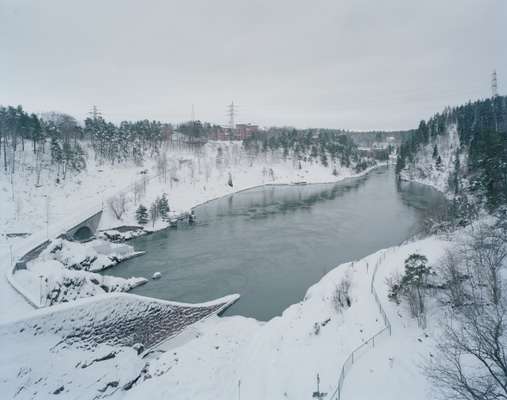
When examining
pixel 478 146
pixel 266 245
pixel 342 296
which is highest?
pixel 478 146

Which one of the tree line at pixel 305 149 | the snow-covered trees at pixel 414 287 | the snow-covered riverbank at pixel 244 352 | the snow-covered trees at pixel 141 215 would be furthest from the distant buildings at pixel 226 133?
the snow-covered trees at pixel 414 287

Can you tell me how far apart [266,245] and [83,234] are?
Result: 60.5 ft

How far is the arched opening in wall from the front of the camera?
93.2 feet

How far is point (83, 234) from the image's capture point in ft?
96.0

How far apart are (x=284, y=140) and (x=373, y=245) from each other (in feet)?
193

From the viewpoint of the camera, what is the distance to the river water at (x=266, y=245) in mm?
19125

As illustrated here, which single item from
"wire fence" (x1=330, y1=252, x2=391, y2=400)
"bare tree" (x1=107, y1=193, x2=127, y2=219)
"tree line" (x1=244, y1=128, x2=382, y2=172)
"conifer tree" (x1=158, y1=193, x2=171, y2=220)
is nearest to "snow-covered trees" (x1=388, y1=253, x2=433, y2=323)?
"wire fence" (x1=330, y1=252, x2=391, y2=400)

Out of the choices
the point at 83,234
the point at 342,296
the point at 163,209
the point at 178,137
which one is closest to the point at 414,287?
the point at 342,296

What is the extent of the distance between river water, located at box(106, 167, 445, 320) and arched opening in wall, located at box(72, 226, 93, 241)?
15.5 feet

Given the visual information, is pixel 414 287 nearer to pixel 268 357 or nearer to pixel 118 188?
pixel 268 357

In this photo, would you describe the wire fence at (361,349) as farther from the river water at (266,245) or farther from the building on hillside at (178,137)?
the building on hillside at (178,137)

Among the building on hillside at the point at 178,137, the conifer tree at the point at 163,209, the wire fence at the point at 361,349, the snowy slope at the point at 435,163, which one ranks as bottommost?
the wire fence at the point at 361,349

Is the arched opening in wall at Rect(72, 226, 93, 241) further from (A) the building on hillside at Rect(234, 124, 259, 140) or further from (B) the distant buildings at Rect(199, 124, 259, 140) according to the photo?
(A) the building on hillside at Rect(234, 124, 259, 140)

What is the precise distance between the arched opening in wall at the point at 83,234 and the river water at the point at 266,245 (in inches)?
186
